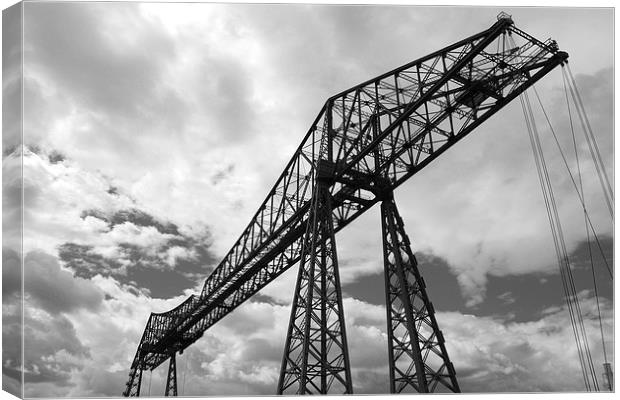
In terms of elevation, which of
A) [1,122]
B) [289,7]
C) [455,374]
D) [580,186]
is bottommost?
[455,374]

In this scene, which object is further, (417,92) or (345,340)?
(417,92)

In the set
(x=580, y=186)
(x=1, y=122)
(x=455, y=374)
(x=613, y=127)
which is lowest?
(x=455, y=374)

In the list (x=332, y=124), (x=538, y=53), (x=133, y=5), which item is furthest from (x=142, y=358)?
(x=538, y=53)

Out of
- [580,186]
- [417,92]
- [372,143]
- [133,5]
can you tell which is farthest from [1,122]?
[580,186]

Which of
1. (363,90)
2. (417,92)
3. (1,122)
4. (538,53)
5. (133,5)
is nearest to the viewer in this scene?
(1,122)

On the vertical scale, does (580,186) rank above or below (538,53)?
below

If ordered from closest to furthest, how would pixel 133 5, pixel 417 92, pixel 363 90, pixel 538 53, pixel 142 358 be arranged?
pixel 133 5 < pixel 538 53 < pixel 417 92 < pixel 363 90 < pixel 142 358

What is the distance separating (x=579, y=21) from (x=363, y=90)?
7380mm

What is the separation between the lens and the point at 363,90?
1827 cm

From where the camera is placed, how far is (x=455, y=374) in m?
14.5

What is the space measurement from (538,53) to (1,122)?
14.8 m

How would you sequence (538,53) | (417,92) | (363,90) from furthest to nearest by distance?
(363,90) → (417,92) → (538,53)

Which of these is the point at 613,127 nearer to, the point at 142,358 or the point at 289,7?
the point at 289,7

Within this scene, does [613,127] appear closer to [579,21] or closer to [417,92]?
[579,21]
